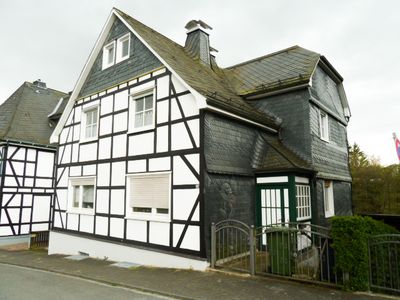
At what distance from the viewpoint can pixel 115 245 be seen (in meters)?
10.6

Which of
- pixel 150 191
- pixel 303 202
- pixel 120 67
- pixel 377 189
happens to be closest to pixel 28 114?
pixel 120 67

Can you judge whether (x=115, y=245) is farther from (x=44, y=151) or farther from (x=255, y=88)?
(x=44, y=151)

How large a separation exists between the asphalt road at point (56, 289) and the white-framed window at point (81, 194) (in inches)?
155

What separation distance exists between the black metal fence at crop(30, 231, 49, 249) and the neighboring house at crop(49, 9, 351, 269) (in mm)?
4458

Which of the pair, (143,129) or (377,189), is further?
(377,189)

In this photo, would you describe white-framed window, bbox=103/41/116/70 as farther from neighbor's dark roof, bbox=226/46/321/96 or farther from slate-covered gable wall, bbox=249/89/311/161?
slate-covered gable wall, bbox=249/89/311/161

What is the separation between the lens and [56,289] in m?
6.84

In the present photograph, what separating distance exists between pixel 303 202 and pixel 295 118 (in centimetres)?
327

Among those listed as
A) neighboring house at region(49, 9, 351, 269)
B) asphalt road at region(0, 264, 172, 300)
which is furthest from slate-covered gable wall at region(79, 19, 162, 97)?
asphalt road at region(0, 264, 172, 300)

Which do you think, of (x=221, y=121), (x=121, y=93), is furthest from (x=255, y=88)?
(x=121, y=93)

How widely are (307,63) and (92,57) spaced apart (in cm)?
944

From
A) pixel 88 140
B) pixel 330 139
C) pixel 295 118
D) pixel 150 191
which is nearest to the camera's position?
pixel 150 191

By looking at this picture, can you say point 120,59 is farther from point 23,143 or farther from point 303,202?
point 303,202

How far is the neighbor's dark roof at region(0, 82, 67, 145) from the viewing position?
17188 millimetres
